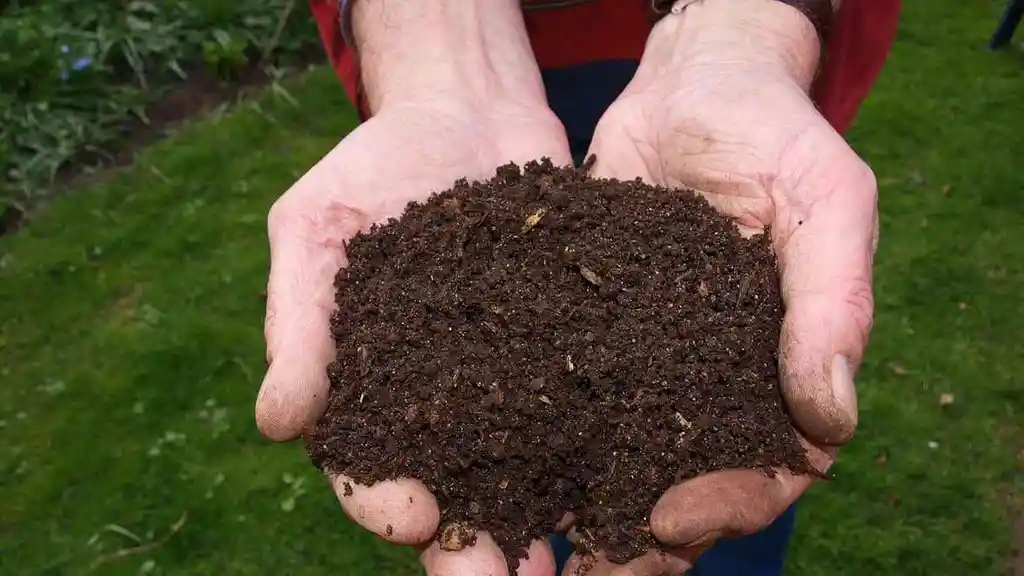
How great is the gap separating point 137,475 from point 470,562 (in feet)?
5.85

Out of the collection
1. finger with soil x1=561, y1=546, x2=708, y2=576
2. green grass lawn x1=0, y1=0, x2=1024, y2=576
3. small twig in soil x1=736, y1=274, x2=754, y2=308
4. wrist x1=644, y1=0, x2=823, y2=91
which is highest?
wrist x1=644, y1=0, x2=823, y2=91

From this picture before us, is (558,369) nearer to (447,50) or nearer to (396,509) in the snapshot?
(396,509)

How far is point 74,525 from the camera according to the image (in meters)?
2.60

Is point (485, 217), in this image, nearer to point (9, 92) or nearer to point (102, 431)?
point (102, 431)

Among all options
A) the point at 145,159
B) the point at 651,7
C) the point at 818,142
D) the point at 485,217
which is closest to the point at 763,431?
the point at 818,142

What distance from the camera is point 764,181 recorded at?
1.43m

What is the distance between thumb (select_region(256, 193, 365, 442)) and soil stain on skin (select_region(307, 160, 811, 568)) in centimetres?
3

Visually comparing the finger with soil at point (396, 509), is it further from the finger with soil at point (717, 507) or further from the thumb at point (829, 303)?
the thumb at point (829, 303)

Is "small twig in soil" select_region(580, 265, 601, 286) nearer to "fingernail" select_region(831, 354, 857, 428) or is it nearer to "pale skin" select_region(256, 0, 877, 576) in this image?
"pale skin" select_region(256, 0, 877, 576)

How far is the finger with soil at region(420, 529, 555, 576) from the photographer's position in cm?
125

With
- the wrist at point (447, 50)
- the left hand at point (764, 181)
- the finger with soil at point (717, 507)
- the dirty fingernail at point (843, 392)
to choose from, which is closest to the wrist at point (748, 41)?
the left hand at point (764, 181)

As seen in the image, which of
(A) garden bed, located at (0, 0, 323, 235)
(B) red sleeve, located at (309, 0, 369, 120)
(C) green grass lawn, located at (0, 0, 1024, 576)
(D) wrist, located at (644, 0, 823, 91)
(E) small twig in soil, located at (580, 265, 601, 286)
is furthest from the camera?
(A) garden bed, located at (0, 0, 323, 235)

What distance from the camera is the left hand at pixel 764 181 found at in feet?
3.98

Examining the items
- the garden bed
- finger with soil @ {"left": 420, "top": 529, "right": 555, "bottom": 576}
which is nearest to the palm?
finger with soil @ {"left": 420, "top": 529, "right": 555, "bottom": 576}
